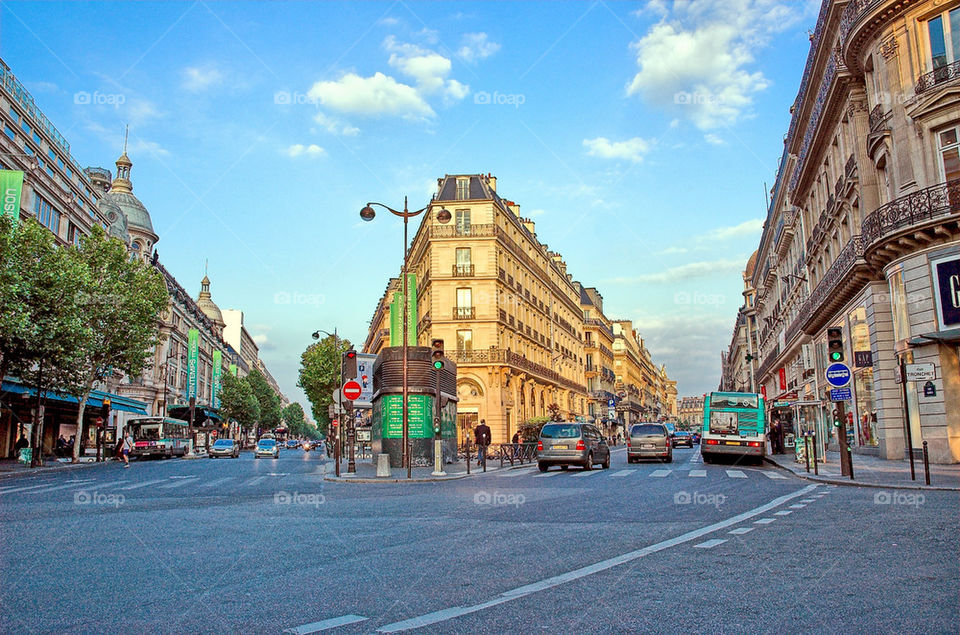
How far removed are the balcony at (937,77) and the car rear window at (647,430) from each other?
1500cm

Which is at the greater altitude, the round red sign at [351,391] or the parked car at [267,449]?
the round red sign at [351,391]

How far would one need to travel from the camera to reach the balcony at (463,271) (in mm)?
49688

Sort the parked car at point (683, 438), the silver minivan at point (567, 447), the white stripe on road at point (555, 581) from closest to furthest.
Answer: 1. the white stripe on road at point (555, 581)
2. the silver minivan at point (567, 447)
3. the parked car at point (683, 438)

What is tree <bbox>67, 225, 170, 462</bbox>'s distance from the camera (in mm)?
35500

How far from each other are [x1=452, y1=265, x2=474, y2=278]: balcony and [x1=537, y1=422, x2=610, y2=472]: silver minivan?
25.8 m

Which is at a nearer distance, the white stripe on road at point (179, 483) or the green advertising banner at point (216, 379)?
the white stripe on road at point (179, 483)

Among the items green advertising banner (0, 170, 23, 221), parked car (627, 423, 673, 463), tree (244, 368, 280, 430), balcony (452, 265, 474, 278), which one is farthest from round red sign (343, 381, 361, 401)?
tree (244, 368, 280, 430)

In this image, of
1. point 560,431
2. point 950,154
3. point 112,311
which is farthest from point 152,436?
point 950,154

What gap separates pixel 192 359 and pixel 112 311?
55.4 m

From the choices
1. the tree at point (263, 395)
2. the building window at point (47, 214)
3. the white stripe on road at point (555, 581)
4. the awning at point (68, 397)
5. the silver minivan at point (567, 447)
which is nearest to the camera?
the white stripe on road at point (555, 581)

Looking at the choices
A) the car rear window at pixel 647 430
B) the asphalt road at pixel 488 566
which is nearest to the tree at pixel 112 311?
the car rear window at pixel 647 430

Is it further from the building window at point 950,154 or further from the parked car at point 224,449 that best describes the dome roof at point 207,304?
the building window at point 950,154

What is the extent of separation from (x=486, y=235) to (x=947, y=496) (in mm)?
38880

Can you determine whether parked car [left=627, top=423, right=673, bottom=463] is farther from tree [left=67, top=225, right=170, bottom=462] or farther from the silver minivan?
tree [left=67, top=225, right=170, bottom=462]
